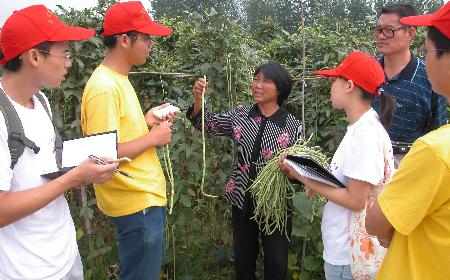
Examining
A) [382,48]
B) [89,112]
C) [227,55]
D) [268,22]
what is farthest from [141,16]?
[268,22]

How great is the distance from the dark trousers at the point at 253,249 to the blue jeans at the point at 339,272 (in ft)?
2.23

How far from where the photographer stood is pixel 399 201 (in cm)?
123

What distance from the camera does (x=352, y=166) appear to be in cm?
191

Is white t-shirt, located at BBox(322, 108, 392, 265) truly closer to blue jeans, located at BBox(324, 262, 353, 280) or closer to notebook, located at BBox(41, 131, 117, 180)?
blue jeans, located at BBox(324, 262, 353, 280)

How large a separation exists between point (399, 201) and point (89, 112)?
142 cm

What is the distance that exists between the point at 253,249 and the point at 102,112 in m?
1.45

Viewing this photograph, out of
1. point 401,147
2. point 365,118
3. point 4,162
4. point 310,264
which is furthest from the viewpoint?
point 310,264

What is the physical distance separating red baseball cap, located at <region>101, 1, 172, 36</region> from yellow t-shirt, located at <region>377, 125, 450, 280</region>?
59.4 inches

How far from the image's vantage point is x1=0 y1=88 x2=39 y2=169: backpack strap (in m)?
1.49

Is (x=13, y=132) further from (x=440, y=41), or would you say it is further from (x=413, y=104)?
(x=413, y=104)

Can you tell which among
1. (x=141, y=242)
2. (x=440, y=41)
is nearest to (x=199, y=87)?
(x=141, y=242)

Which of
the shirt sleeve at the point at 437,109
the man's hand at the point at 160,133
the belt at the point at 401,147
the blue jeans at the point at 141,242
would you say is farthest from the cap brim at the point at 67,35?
the shirt sleeve at the point at 437,109

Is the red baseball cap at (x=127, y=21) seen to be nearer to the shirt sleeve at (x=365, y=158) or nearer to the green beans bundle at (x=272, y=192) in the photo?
the green beans bundle at (x=272, y=192)

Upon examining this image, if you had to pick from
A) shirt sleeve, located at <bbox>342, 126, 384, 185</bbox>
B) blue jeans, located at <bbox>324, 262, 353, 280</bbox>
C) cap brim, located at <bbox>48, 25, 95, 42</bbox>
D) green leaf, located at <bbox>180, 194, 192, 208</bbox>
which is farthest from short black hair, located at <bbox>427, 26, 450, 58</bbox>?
green leaf, located at <bbox>180, 194, 192, 208</bbox>
